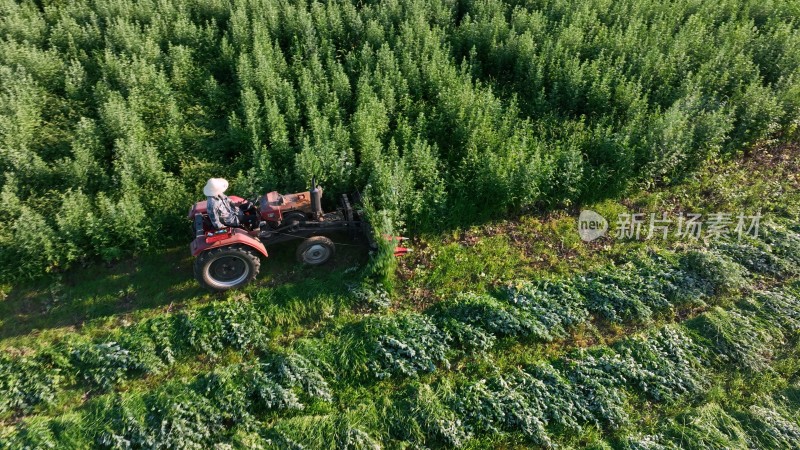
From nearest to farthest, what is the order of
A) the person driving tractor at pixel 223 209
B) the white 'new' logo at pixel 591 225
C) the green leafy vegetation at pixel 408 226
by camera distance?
the green leafy vegetation at pixel 408 226 < the person driving tractor at pixel 223 209 < the white 'new' logo at pixel 591 225

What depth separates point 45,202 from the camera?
866 centimetres

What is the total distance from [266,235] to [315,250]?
2.69 ft

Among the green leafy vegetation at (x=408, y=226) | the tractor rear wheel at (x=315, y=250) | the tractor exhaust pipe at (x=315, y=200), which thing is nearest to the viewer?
the green leafy vegetation at (x=408, y=226)

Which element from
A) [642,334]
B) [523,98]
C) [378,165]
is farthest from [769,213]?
[378,165]

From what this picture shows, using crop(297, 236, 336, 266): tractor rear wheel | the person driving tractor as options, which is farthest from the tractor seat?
crop(297, 236, 336, 266): tractor rear wheel

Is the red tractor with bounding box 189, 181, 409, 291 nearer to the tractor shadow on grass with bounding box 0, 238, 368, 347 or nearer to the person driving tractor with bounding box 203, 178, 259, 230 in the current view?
the person driving tractor with bounding box 203, 178, 259, 230

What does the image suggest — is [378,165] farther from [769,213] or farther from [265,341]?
[769,213]

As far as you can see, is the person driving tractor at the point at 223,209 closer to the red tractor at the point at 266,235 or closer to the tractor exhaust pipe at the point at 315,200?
the red tractor at the point at 266,235

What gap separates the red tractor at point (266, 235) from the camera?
7586mm

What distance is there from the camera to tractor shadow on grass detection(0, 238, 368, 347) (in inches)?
297

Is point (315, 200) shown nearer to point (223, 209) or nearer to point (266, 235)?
point (266, 235)

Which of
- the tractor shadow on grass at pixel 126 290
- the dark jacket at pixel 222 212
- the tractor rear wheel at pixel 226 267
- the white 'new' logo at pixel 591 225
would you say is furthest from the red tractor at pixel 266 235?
the white 'new' logo at pixel 591 225

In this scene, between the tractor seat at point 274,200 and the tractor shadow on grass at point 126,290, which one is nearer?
the tractor shadow on grass at point 126,290

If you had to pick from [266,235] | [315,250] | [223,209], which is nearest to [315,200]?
[315,250]
